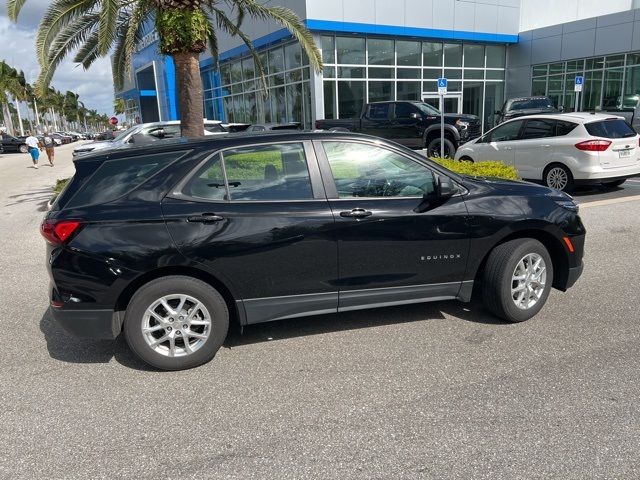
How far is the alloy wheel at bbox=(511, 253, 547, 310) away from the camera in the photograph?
13.9ft

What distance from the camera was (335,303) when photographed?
3910mm

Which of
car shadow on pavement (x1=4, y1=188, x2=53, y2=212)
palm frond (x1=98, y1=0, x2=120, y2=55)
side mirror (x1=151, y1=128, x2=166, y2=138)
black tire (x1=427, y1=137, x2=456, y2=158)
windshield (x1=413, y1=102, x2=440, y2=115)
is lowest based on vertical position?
car shadow on pavement (x1=4, y1=188, x2=53, y2=212)

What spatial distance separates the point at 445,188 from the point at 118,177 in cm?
247

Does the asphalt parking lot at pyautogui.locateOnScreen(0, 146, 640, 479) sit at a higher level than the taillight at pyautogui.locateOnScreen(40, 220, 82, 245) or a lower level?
lower

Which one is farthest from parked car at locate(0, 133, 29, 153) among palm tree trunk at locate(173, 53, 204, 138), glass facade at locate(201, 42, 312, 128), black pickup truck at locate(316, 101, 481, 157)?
palm tree trunk at locate(173, 53, 204, 138)

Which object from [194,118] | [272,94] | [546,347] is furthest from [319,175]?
[272,94]

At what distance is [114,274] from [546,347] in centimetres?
323

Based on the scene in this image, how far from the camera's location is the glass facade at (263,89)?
79.7 feet

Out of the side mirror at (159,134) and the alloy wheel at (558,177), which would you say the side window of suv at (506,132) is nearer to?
the alloy wheel at (558,177)

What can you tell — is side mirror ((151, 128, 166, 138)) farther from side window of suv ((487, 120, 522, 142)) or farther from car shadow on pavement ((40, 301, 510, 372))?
car shadow on pavement ((40, 301, 510, 372))

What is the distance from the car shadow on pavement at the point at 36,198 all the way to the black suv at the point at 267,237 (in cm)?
874

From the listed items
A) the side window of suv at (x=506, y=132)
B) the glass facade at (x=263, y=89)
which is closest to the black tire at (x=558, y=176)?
the side window of suv at (x=506, y=132)

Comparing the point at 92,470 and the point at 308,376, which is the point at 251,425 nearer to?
the point at 308,376

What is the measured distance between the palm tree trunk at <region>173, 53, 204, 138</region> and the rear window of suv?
7468 millimetres
